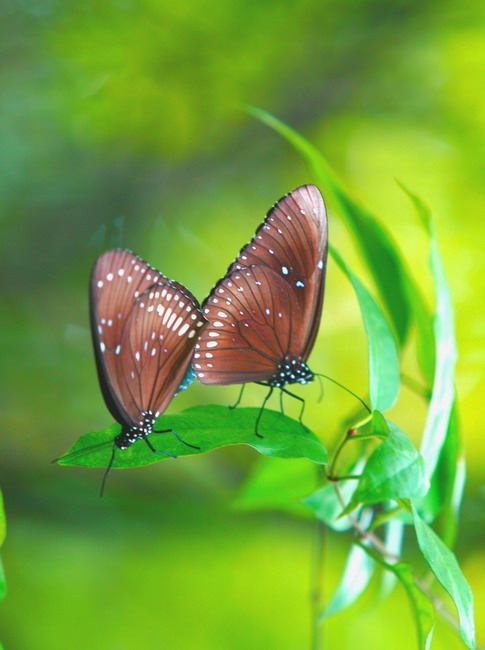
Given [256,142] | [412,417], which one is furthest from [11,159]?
[412,417]

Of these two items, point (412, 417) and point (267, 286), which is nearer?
point (267, 286)

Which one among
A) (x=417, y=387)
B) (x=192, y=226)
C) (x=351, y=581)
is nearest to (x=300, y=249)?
(x=417, y=387)

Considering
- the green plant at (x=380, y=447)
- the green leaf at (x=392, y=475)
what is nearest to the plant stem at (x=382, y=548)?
the green plant at (x=380, y=447)

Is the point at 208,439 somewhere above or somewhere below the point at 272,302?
below

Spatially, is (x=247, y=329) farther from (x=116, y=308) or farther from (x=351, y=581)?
(x=351, y=581)

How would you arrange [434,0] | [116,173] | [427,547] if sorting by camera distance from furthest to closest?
[116,173]
[434,0]
[427,547]

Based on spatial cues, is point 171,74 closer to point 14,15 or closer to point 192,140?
point 192,140
